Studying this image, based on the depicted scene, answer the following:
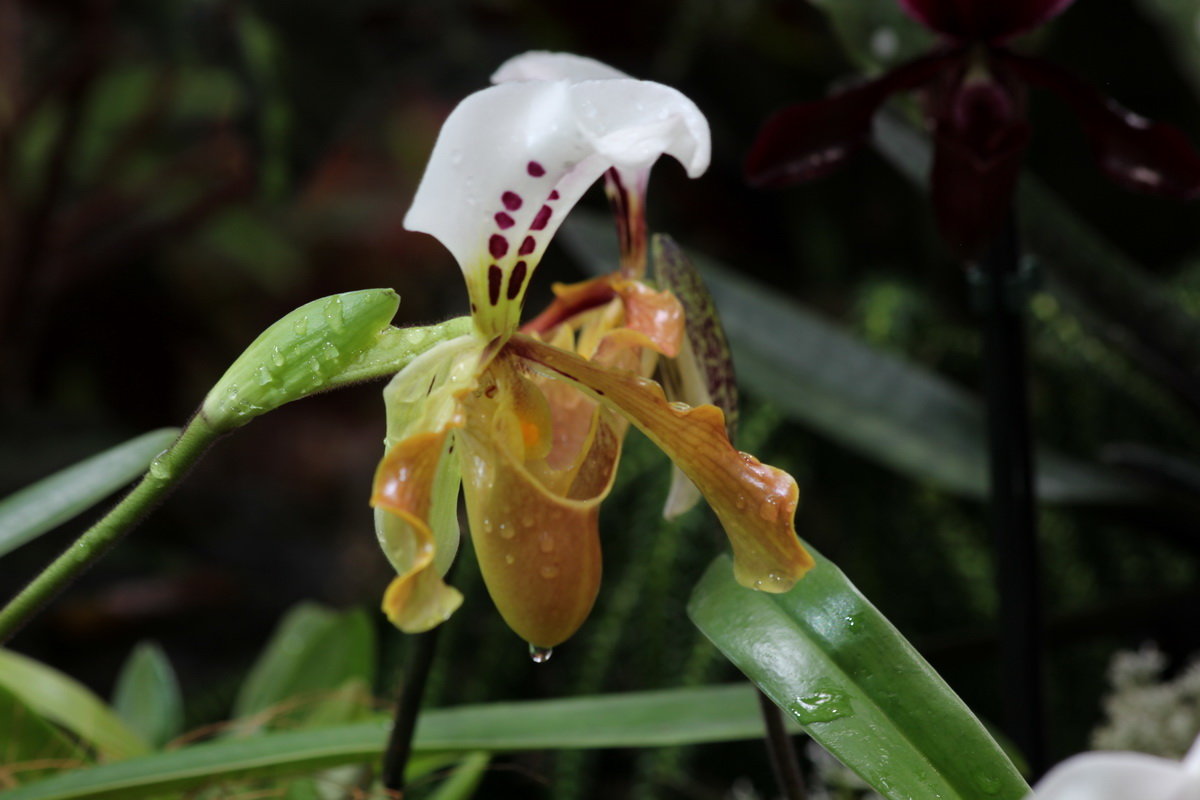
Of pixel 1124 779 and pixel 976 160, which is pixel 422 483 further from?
pixel 976 160

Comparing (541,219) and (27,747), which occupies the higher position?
(541,219)

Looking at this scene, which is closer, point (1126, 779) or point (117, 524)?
point (1126, 779)

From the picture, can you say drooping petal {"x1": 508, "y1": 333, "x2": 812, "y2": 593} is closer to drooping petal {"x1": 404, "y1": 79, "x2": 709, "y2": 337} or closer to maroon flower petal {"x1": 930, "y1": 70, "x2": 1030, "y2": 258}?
drooping petal {"x1": 404, "y1": 79, "x2": 709, "y2": 337}

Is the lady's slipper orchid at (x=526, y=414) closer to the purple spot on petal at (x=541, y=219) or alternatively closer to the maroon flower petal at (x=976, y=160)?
the purple spot on petal at (x=541, y=219)

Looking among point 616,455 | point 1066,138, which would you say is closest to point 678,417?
point 616,455

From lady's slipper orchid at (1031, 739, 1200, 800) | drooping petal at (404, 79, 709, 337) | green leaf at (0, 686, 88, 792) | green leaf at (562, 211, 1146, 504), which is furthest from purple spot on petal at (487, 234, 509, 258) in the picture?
green leaf at (562, 211, 1146, 504)

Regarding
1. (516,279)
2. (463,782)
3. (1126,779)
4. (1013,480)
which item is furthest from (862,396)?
(1126,779)

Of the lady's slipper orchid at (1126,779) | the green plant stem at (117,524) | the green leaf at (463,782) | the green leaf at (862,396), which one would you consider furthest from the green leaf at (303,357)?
the green leaf at (862,396)
